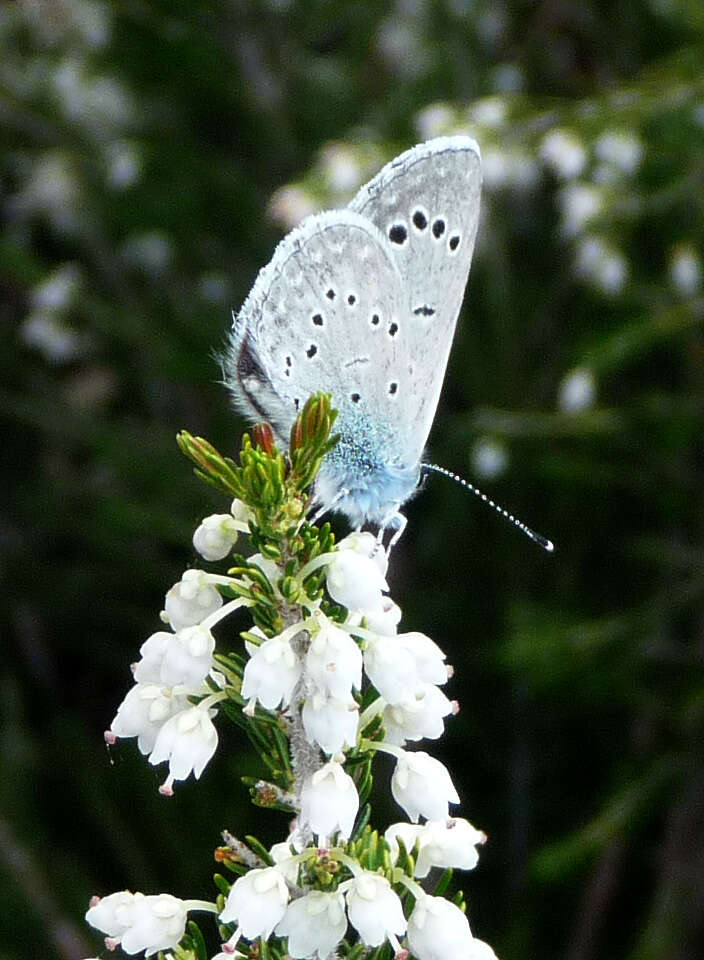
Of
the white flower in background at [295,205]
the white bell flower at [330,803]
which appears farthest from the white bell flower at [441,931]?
the white flower in background at [295,205]

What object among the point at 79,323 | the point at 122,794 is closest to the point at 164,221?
the point at 79,323

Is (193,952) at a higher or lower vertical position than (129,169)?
lower

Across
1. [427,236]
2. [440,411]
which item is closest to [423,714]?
[427,236]

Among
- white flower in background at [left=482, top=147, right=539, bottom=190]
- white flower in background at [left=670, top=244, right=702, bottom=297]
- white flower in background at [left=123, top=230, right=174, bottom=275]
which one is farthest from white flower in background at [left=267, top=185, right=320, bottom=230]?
white flower in background at [left=123, top=230, right=174, bottom=275]

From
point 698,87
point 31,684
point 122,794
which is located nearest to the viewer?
point 698,87

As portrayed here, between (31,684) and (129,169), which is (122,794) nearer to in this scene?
(31,684)

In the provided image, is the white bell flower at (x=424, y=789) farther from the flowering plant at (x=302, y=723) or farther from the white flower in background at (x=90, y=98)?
the white flower in background at (x=90, y=98)

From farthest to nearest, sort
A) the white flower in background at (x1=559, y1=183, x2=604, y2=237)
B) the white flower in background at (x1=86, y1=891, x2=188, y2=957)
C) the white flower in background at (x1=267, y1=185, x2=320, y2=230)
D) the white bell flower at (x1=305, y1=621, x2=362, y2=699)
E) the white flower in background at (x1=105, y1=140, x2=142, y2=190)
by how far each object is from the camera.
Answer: the white flower in background at (x1=105, y1=140, x2=142, y2=190) → the white flower in background at (x1=559, y1=183, x2=604, y2=237) → the white flower in background at (x1=267, y1=185, x2=320, y2=230) → the white flower in background at (x1=86, y1=891, x2=188, y2=957) → the white bell flower at (x1=305, y1=621, x2=362, y2=699)

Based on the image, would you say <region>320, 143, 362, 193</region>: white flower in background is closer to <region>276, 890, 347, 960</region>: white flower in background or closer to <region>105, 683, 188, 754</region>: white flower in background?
<region>105, 683, 188, 754</region>: white flower in background
